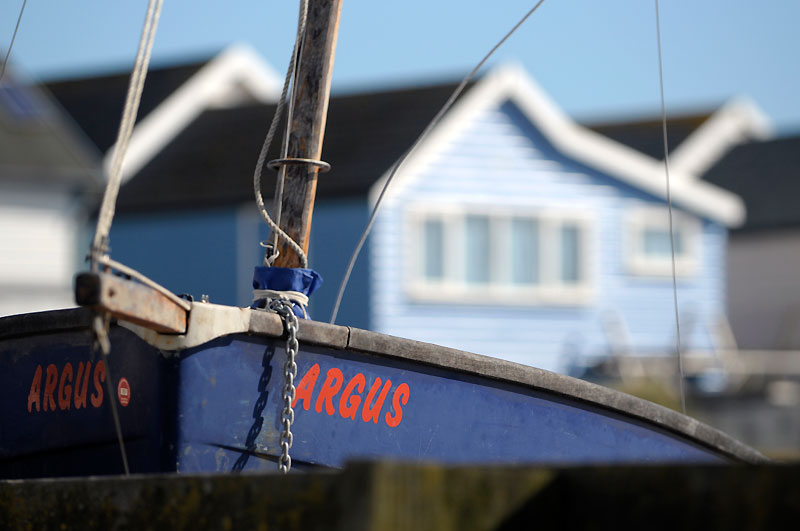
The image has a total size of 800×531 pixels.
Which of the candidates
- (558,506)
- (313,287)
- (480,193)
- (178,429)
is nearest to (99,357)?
(178,429)

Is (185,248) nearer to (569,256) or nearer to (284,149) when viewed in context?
(569,256)

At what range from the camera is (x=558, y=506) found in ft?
9.25

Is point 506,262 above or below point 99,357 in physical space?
above

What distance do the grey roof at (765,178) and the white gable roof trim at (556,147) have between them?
7823 mm

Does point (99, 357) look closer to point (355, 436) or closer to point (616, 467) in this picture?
point (355, 436)

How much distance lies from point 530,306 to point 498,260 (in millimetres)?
941

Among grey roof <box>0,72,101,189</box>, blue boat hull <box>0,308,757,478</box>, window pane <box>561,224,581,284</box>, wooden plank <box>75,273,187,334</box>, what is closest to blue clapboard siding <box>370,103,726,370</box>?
window pane <box>561,224,581,284</box>

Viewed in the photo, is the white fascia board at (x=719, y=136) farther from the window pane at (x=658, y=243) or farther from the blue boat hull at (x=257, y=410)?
the blue boat hull at (x=257, y=410)

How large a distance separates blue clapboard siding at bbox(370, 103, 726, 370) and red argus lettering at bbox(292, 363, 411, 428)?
47.8ft

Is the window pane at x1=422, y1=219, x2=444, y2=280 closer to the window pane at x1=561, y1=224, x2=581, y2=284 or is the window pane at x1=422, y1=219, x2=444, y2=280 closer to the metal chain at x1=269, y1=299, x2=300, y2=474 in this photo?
the window pane at x1=561, y1=224, x2=581, y2=284

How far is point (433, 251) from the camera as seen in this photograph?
20.8m

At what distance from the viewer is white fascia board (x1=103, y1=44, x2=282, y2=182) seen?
955 inches

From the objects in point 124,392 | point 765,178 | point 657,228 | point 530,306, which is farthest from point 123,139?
point 765,178

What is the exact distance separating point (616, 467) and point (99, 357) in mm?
2735
